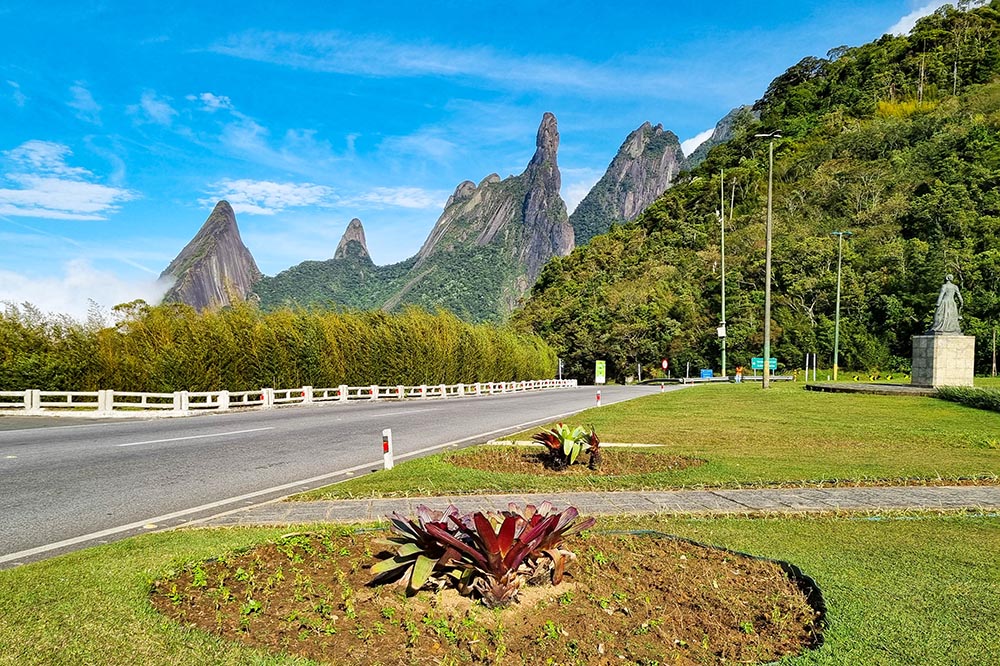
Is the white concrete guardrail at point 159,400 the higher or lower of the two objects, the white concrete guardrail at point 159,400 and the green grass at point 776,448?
the lower

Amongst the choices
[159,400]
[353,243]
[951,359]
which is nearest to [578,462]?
[159,400]

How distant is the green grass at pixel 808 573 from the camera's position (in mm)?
3016

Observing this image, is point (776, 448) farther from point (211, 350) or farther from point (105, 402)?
point (211, 350)

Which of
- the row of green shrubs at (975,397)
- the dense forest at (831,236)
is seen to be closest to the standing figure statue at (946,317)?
the row of green shrubs at (975,397)

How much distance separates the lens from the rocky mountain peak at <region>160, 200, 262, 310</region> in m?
95.8

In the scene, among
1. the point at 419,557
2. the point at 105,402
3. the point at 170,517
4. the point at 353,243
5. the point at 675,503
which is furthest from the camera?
the point at 353,243

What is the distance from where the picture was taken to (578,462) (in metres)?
9.30

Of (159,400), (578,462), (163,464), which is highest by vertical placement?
(578,462)

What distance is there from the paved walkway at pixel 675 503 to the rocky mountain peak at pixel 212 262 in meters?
91.3

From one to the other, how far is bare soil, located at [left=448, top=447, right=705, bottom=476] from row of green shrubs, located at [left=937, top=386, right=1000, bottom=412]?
12.9 meters

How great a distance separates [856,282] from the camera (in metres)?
58.1

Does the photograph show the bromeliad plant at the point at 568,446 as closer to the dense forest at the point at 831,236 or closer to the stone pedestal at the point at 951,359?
the stone pedestal at the point at 951,359

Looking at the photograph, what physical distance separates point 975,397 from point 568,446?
50.9ft

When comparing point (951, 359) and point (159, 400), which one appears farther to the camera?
point (951, 359)
